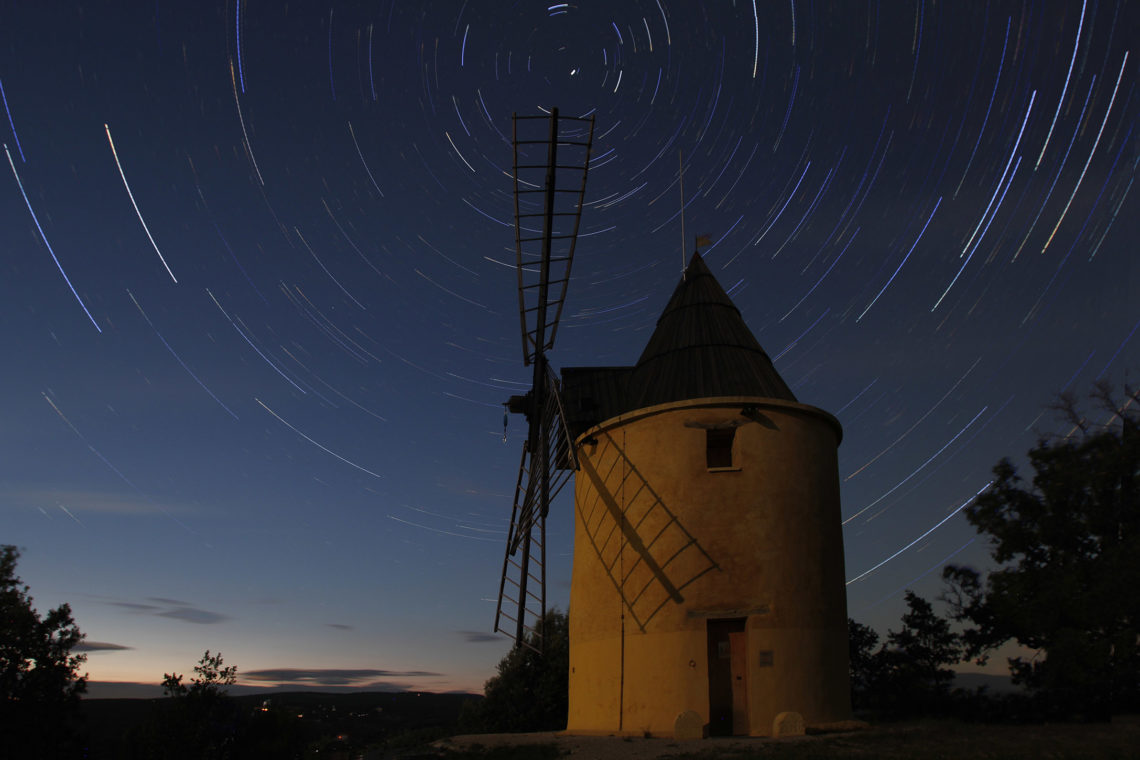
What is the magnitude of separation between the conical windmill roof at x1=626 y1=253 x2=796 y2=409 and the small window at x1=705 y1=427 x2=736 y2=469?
0.93 metres

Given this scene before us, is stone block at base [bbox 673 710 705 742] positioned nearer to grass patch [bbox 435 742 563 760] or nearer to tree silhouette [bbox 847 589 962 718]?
grass patch [bbox 435 742 563 760]

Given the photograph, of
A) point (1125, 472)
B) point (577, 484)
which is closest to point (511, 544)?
point (577, 484)

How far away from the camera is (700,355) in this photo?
722 inches

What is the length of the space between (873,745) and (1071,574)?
12.8 metres

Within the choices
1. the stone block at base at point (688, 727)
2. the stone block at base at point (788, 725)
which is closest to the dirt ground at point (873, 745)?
the stone block at base at point (688, 727)

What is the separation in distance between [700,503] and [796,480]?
2.03 metres

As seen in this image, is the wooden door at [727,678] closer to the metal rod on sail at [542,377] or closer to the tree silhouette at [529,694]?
the metal rod on sail at [542,377]

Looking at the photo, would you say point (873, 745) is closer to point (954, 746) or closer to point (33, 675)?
point (954, 746)

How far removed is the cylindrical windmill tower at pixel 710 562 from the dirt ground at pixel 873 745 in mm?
1138

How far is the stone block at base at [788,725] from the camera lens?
14.0 meters

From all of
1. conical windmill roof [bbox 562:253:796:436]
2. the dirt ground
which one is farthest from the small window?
the dirt ground

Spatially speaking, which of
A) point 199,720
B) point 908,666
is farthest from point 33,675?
point 908,666

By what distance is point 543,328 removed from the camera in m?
22.6

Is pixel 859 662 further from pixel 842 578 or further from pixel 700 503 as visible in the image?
pixel 700 503
